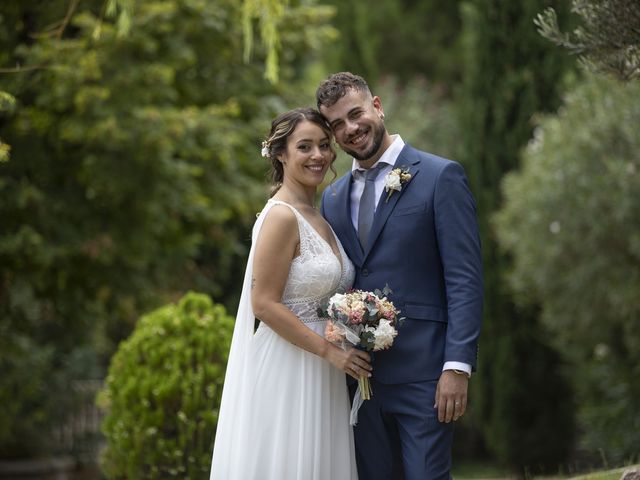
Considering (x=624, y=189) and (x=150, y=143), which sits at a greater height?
(x=150, y=143)

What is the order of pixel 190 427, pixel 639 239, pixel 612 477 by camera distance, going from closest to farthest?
pixel 612 477
pixel 190 427
pixel 639 239

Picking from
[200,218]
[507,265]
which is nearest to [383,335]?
[200,218]

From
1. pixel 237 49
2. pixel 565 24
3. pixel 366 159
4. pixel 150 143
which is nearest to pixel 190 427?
pixel 366 159

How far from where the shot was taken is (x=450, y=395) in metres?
3.96

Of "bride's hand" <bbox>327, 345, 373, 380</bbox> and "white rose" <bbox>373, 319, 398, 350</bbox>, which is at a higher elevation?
"white rose" <bbox>373, 319, 398, 350</bbox>

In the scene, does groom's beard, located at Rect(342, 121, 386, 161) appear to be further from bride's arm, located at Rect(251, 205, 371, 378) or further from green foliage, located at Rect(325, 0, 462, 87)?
green foliage, located at Rect(325, 0, 462, 87)

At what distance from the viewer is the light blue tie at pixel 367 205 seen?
4332 mm

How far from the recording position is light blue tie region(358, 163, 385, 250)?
433 cm

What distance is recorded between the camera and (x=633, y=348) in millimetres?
9484

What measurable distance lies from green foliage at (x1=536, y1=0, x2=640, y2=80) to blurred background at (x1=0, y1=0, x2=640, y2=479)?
127 mm

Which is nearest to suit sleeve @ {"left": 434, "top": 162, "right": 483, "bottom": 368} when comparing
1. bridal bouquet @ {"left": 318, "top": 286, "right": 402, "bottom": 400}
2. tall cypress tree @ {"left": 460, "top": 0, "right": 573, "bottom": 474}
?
bridal bouquet @ {"left": 318, "top": 286, "right": 402, "bottom": 400}

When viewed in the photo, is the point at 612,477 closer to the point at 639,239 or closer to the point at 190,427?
the point at 190,427

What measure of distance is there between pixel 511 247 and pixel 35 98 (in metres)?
5.41

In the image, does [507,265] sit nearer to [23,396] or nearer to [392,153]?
[23,396]
